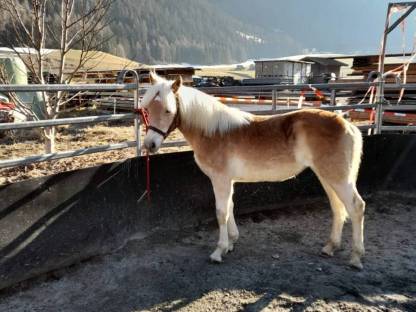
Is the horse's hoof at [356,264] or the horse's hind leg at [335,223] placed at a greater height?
the horse's hind leg at [335,223]

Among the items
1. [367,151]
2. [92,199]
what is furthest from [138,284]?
[367,151]

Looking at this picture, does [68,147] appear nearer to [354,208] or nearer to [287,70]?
[354,208]

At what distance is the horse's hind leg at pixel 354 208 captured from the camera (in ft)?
12.0

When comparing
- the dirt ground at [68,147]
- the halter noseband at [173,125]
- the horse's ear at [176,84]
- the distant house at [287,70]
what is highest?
the distant house at [287,70]

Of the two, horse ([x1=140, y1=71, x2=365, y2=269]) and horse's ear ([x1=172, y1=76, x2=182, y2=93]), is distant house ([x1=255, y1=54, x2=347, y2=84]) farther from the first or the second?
horse's ear ([x1=172, y1=76, x2=182, y2=93])

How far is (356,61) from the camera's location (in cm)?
1855

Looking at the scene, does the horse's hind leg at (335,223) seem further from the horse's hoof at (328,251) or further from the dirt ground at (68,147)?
the dirt ground at (68,147)

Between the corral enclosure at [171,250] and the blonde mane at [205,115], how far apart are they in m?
0.77

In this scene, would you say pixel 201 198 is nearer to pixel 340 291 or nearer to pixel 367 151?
pixel 340 291

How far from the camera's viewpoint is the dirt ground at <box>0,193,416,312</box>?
10.2ft

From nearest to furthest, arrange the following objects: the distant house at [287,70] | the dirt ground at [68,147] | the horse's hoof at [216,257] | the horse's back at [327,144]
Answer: the horse's back at [327,144] → the horse's hoof at [216,257] → the dirt ground at [68,147] → the distant house at [287,70]

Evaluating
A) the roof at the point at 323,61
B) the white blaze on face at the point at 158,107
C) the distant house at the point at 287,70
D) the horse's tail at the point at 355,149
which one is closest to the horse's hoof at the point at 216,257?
the white blaze on face at the point at 158,107

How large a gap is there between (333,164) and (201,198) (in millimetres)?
1666

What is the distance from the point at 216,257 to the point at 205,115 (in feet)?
4.52
